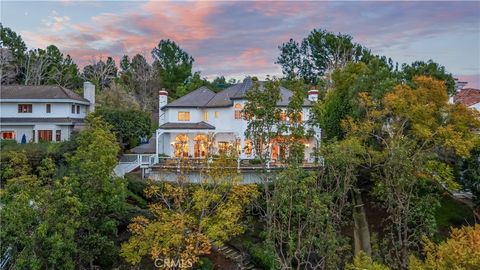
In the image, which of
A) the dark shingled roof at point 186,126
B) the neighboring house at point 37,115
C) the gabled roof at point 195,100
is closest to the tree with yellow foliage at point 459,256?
the dark shingled roof at point 186,126

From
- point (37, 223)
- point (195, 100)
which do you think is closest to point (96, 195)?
point (37, 223)

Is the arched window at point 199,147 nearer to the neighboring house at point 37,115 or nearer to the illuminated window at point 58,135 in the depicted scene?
the neighboring house at point 37,115

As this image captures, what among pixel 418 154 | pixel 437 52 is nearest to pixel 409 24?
pixel 437 52

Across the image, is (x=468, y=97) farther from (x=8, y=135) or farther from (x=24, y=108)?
(x=8, y=135)

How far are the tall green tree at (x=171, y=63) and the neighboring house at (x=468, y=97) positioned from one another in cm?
3882

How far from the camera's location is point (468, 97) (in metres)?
33.2

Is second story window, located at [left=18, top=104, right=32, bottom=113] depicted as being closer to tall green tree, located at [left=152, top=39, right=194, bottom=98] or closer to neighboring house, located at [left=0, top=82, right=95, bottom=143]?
neighboring house, located at [left=0, top=82, right=95, bottom=143]

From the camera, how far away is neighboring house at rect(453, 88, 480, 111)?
→ 102 feet

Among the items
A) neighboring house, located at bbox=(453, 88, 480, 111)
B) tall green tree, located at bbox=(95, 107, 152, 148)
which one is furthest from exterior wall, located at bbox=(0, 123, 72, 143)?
neighboring house, located at bbox=(453, 88, 480, 111)

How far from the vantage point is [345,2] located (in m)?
21.9

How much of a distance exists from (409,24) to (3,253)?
2553 cm

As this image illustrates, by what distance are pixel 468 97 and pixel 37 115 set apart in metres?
37.9

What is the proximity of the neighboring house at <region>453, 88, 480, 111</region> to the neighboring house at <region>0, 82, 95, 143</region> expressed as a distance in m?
32.8

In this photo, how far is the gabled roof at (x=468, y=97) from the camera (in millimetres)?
31538
